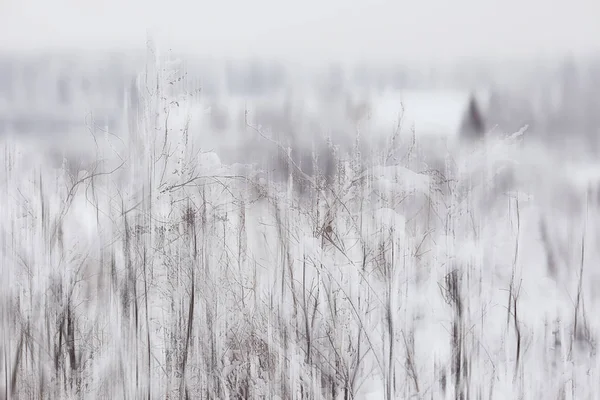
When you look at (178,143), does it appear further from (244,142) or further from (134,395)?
(134,395)

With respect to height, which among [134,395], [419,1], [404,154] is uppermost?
[419,1]

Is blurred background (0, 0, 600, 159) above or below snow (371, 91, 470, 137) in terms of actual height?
above

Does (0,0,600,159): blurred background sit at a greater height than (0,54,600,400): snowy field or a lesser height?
greater

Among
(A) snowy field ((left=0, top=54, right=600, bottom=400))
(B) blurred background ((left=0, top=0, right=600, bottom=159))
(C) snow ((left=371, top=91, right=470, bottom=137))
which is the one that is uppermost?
(B) blurred background ((left=0, top=0, right=600, bottom=159))

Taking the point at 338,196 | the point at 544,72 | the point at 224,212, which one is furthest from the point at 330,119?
the point at 544,72

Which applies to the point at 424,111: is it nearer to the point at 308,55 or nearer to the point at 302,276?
the point at 308,55

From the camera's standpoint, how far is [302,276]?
120cm

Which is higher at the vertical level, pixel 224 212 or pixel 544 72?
pixel 544 72

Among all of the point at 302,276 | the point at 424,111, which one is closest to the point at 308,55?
the point at 424,111

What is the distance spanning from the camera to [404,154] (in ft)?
3.90

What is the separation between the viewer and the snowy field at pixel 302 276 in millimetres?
1172

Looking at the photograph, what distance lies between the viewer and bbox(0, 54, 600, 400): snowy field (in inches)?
46.1

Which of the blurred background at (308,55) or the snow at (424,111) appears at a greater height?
the blurred background at (308,55)

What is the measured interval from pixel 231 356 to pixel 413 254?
512mm
